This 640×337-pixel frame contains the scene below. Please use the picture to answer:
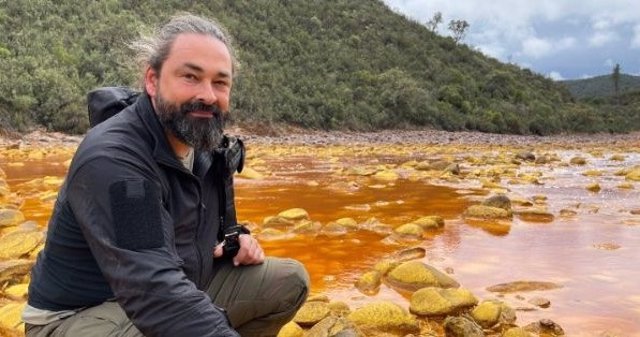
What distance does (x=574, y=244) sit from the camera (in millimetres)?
4535

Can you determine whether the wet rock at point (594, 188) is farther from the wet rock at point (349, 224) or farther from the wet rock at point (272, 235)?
the wet rock at point (272, 235)

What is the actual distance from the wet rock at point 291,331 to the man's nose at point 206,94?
1.16 m

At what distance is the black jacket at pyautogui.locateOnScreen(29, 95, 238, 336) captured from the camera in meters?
1.57

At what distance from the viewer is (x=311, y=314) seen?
2.85m

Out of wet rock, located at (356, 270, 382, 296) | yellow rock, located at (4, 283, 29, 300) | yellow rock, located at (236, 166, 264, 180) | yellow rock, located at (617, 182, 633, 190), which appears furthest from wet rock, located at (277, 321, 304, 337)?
yellow rock, located at (617, 182, 633, 190)

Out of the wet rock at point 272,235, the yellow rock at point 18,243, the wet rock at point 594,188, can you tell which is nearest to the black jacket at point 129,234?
the yellow rock at point 18,243

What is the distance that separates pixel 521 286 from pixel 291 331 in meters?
1.49

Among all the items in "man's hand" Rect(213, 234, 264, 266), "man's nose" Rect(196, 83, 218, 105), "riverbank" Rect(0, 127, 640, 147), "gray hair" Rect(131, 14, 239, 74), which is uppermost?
"gray hair" Rect(131, 14, 239, 74)

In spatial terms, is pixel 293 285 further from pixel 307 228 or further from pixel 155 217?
pixel 307 228

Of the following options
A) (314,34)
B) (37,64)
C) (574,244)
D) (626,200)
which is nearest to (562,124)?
(314,34)

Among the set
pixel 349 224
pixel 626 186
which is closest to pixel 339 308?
pixel 349 224

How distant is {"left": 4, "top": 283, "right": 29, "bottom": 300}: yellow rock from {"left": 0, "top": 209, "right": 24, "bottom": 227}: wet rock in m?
1.83

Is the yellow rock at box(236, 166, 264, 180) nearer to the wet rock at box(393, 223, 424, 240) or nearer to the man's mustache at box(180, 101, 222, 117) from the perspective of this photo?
the wet rock at box(393, 223, 424, 240)

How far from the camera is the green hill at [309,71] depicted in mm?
20156
